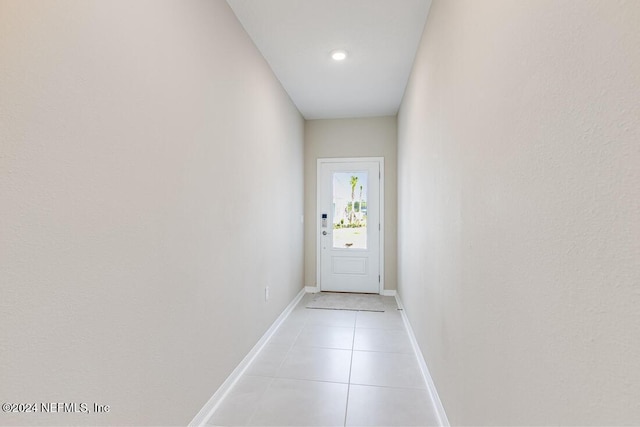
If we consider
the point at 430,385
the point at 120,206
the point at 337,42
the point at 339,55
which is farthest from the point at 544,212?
the point at 339,55

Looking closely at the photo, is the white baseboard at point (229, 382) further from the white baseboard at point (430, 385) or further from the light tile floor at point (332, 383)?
the white baseboard at point (430, 385)

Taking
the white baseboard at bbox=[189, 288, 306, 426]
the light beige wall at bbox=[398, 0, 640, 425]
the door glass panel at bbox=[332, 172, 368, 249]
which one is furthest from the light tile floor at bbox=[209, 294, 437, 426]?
the door glass panel at bbox=[332, 172, 368, 249]

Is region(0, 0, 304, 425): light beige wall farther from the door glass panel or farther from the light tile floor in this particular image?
the door glass panel

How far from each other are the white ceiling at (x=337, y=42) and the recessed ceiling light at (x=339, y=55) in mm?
52

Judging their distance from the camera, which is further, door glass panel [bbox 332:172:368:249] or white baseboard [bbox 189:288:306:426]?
door glass panel [bbox 332:172:368:249]

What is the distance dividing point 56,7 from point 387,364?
2752 millimetres

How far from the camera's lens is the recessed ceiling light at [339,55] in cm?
277

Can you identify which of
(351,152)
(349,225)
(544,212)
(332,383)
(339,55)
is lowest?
(332,383)

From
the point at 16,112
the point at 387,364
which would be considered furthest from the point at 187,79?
the point at 387,364

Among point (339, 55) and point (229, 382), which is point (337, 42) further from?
point (229, 382)

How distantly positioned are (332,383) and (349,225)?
109 inches

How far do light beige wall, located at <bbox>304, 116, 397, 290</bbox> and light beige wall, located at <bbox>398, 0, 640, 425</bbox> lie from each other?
300cm

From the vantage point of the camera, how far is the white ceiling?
85.9 inches

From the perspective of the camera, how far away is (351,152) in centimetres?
466
